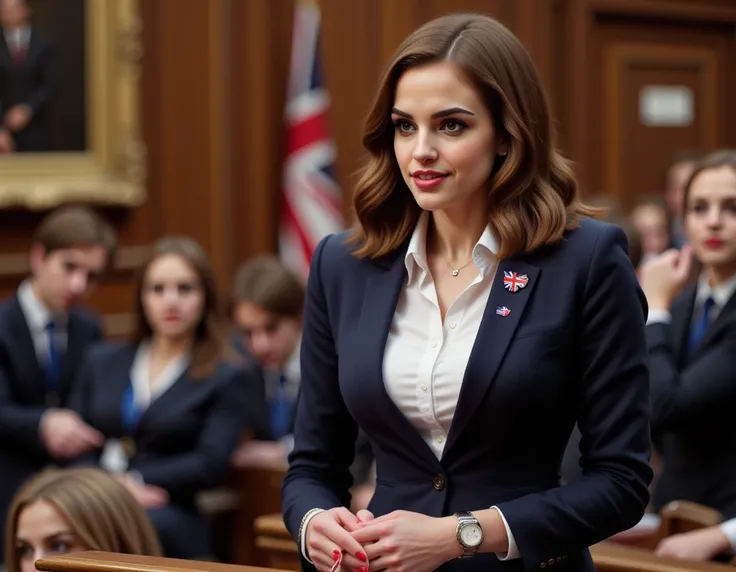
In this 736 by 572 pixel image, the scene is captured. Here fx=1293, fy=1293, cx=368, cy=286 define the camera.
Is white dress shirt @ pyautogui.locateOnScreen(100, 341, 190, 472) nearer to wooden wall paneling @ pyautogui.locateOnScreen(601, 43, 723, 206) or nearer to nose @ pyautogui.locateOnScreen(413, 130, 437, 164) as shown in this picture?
nose @ pyautogui.locateOnScreen(413, 130, 437, 164)

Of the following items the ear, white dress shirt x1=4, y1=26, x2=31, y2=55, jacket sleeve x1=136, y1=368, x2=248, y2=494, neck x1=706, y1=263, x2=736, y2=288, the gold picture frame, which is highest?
white dress shirt x1=4, y1=26, x2=31, y2=55

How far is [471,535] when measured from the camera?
5.77 ft

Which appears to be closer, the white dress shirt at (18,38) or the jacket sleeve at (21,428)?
the jacket sleeve at (21,428)

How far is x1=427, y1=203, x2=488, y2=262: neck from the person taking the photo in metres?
1.93

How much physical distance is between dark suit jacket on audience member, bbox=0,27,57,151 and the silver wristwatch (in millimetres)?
5000

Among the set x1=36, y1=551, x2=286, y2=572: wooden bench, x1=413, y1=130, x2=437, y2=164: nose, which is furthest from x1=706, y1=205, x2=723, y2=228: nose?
x1=36, y1=551, x2=286, y2=572: wooden bench

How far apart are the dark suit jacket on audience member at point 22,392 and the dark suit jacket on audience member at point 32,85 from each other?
185 cm

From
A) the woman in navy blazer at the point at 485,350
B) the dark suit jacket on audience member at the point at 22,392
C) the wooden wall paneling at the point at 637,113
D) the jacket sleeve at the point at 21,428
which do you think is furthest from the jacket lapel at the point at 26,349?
the wooden wall paneling at the point at 637,113

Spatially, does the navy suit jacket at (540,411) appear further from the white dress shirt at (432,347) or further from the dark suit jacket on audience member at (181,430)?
the dark suit jacket on audience member at (181,430)

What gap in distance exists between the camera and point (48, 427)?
432 cm

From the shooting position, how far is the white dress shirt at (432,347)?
1.84m

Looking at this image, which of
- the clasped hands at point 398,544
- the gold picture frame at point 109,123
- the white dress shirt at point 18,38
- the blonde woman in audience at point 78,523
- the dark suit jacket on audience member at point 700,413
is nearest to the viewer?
the clasped hands at point 398,544

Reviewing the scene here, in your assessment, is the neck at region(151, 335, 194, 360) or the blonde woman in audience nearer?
the blonde woman in audience

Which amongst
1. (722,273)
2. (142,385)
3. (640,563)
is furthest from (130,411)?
(640,563)
